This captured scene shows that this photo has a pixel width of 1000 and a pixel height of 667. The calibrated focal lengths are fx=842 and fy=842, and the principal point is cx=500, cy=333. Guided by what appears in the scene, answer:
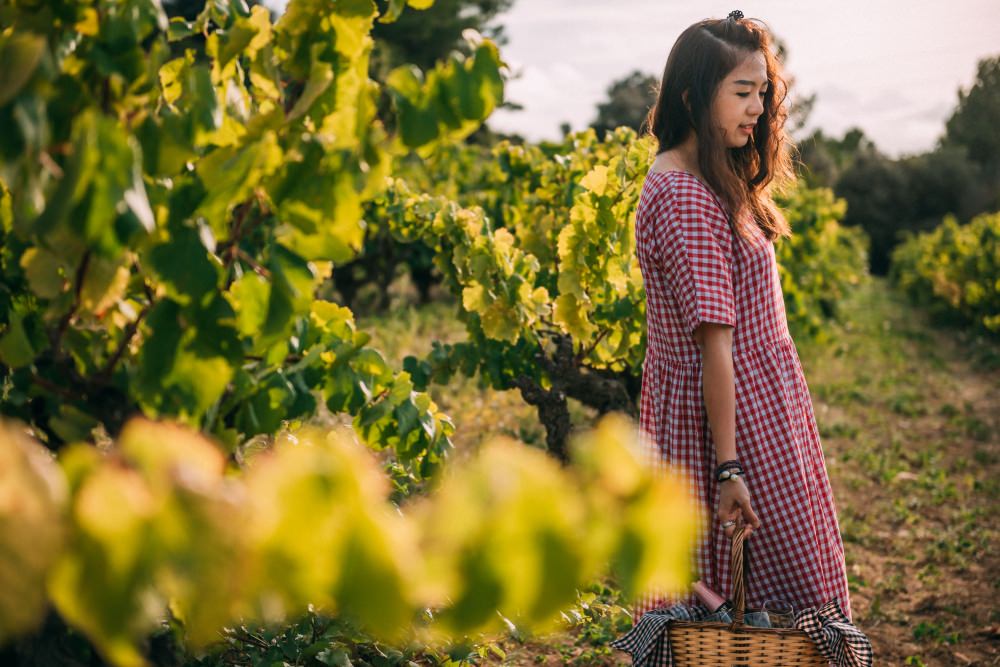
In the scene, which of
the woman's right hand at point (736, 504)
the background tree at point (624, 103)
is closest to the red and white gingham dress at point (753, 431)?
the woman's right hand at point (736, 504)

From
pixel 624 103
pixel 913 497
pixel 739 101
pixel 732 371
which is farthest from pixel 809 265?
pixel 624 103

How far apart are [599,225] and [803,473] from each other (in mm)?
1575

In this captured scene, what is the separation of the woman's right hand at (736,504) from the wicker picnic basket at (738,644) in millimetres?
138

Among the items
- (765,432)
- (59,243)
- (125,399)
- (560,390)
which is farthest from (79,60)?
(560,390)

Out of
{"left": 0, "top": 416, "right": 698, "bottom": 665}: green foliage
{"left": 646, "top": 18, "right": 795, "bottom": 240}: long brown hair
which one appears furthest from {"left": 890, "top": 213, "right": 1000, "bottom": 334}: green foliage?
{"left": 0, "top": 416, "right": 698, "bottom": 665}: green foliage

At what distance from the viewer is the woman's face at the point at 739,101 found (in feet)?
7.02

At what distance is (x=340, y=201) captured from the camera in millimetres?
1149

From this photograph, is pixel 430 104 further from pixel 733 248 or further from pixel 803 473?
pixel 803 473

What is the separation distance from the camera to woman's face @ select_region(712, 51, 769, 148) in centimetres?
214

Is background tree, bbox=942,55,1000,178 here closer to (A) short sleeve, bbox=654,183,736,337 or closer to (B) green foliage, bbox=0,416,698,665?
(A) short sleeve, bbox=654,183,736,337

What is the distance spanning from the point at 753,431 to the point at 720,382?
207 millimetres

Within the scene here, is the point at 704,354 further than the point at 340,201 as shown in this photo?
Yes

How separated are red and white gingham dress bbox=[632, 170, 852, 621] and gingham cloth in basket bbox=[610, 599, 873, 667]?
144mm

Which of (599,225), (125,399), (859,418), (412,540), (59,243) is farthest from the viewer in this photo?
(859,418)
